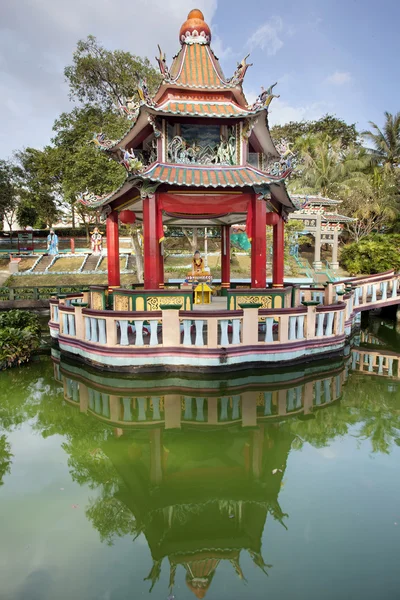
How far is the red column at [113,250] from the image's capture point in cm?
1104

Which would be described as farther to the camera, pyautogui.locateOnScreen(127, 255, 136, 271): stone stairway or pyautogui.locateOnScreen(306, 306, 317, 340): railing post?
pyautogui.locateOnScreen(127, 255, 136, 271): stone stairway

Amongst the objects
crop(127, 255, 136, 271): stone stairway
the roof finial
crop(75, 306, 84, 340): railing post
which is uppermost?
the roof finial

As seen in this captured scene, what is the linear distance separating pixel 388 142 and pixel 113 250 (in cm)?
3406

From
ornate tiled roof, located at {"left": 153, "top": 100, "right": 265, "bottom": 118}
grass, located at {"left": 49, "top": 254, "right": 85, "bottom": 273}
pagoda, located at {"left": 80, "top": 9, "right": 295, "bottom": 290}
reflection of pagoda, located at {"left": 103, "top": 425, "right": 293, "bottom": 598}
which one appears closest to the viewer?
reflection of pagoda, located at {"left": 103, "top": 425, "right": 293, "bottom": 598}

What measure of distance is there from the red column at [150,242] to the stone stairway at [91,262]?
1870 centimetres

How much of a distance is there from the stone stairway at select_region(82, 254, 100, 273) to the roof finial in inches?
704

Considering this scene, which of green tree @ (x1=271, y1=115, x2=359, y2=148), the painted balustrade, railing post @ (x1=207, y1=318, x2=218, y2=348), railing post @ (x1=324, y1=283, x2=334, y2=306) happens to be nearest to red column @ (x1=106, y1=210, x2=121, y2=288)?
the painted balustrade

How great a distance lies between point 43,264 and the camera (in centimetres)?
2786

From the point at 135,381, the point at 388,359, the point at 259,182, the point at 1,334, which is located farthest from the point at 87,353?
the point at 388,359

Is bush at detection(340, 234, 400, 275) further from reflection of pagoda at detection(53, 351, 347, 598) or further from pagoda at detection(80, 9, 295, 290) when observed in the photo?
reflection of pagoda at detection(53, 351, 347, 598)

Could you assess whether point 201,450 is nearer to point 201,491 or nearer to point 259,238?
point 201,491

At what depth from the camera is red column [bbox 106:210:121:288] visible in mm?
11039

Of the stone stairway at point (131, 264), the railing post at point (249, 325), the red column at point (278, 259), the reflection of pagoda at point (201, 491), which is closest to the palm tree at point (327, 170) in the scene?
the stone stairway at point (131, 264)

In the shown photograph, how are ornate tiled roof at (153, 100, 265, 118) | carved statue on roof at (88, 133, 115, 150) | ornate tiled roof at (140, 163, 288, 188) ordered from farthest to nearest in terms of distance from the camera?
carved statue on roof at (88, 133, 115, 150)
ornate tiled roof at (153, 100, 265, 118)
ornate tiled roof at (140, 163, 288, 188)
